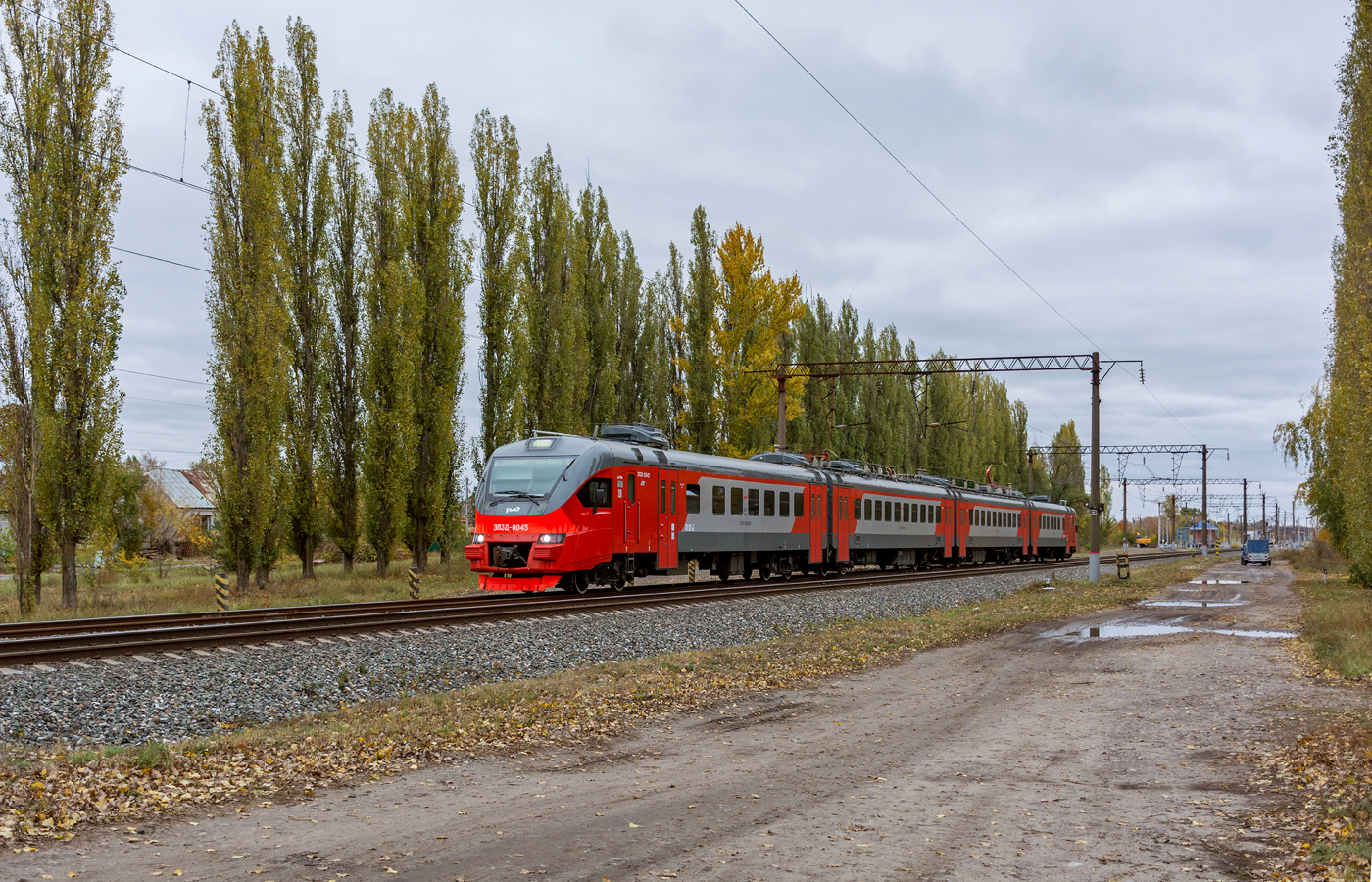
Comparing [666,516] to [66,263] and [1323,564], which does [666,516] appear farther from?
[1323,564]

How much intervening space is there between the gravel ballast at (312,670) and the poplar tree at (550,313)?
1662 centimetres

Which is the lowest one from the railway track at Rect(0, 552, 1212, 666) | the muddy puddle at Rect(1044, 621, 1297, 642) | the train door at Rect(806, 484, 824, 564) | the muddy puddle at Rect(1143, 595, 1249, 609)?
the muddy puddle at Rect(1143, 595, 1249, 609)

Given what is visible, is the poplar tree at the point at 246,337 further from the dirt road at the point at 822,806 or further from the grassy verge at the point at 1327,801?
the grassy verge at the point at 1327,801

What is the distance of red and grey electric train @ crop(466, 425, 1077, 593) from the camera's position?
2091 centimetres

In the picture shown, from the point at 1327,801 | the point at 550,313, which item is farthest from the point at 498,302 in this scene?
the point at 1327,801

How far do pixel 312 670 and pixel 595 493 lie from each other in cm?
999

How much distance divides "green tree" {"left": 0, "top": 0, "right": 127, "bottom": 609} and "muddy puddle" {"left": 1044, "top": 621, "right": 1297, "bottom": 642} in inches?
752

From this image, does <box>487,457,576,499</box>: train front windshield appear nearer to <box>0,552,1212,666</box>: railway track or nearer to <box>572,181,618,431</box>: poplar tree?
<box>0,552,1212,666</box>: railway track

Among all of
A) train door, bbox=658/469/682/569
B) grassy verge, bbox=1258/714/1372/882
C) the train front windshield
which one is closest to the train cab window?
the train front windshield

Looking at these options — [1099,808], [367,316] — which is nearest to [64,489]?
[367,316]

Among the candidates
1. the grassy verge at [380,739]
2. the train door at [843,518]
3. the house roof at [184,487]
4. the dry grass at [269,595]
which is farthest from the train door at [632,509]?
the house roof at [184,487]

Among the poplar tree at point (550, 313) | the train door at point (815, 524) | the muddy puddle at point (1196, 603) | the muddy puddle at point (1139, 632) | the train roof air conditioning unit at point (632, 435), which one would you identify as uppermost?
the poplar tree at point (550, 313)

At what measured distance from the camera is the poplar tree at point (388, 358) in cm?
2914

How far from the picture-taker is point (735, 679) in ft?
42.8
